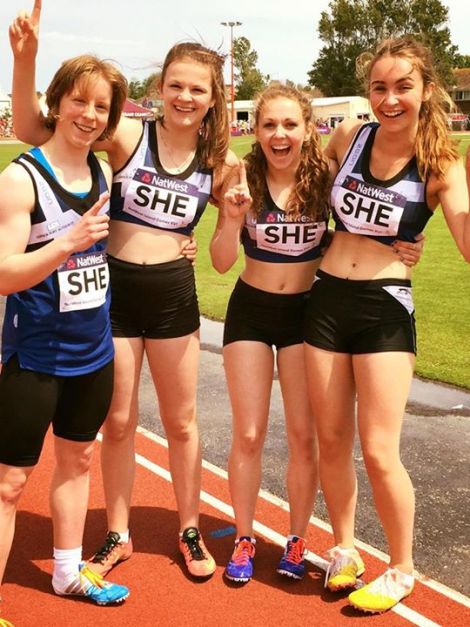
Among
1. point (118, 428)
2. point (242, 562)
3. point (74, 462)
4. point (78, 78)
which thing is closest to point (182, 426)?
point (118, 428)

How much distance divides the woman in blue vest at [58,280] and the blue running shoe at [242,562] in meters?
1.02

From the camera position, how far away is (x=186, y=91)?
3.36 metres

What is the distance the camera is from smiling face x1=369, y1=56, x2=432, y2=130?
314 cm

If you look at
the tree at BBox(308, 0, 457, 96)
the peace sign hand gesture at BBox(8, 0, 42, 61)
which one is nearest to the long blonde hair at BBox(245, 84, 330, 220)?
the peace sign hand gesture at BBox(8, 0, 42, 61)

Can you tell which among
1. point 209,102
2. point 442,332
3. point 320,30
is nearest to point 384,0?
point 320,30

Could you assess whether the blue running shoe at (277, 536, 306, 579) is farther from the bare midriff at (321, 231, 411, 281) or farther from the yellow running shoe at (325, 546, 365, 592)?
the bare midriff at (321, 231, 411, 281)

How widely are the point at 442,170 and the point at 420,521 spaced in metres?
2.07

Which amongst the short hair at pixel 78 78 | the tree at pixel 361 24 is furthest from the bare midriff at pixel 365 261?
the tree at pixel 361 24

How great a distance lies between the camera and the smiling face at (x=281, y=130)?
11.1 ft

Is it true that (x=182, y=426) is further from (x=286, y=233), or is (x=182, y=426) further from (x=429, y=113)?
(x=429, y=113)

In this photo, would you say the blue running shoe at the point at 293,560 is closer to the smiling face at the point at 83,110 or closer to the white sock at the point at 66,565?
the white sock at the point at 66,565

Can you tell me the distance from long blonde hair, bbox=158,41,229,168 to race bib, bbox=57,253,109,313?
2.50 ft

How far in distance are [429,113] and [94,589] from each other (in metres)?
2.62

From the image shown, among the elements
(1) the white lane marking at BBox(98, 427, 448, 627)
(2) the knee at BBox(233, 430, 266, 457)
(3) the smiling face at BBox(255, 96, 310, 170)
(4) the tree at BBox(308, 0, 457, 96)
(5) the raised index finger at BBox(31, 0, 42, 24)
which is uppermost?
(4) the tree at BBox(308, 0, 457, 96)
